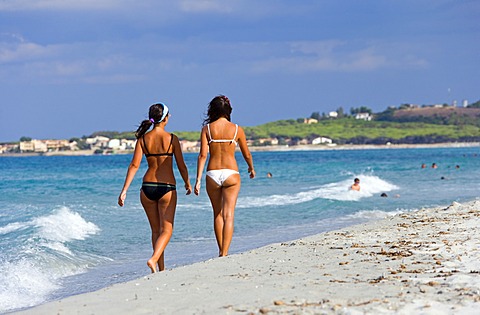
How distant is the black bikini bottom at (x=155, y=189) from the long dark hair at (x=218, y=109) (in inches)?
41.0

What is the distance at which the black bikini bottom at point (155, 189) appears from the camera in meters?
7.94

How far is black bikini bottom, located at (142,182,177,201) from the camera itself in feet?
26.0

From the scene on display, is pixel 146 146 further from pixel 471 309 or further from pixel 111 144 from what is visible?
pixel 111 144

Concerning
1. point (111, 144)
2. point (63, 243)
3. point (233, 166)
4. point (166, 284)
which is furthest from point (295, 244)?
point (111, 144)

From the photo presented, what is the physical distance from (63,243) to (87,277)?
345 centimetres

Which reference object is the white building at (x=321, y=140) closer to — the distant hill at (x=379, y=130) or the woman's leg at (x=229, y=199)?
the distant hill at (x=379, y=130)

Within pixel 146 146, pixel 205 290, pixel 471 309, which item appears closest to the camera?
pixel 471 309

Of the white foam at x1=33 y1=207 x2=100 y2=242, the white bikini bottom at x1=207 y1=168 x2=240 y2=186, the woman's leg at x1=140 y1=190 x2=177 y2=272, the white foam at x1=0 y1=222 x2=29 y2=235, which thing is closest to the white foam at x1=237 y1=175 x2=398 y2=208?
the white foam at x1=33 y1=207 x2=100 y2=242

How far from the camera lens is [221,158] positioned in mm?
8352

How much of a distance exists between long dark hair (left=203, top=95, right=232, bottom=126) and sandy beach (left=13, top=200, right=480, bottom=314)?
1628 millimetres

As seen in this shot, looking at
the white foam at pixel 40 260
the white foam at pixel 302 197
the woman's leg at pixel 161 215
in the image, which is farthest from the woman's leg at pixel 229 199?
the white foam at pixel 302 197

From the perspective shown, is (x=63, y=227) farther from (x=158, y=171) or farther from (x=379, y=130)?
(x=379, y=130)

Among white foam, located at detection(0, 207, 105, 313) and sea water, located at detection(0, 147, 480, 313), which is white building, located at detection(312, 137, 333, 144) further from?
white foam, located at detection(0, 207, 105, 313)

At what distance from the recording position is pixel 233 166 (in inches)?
331
